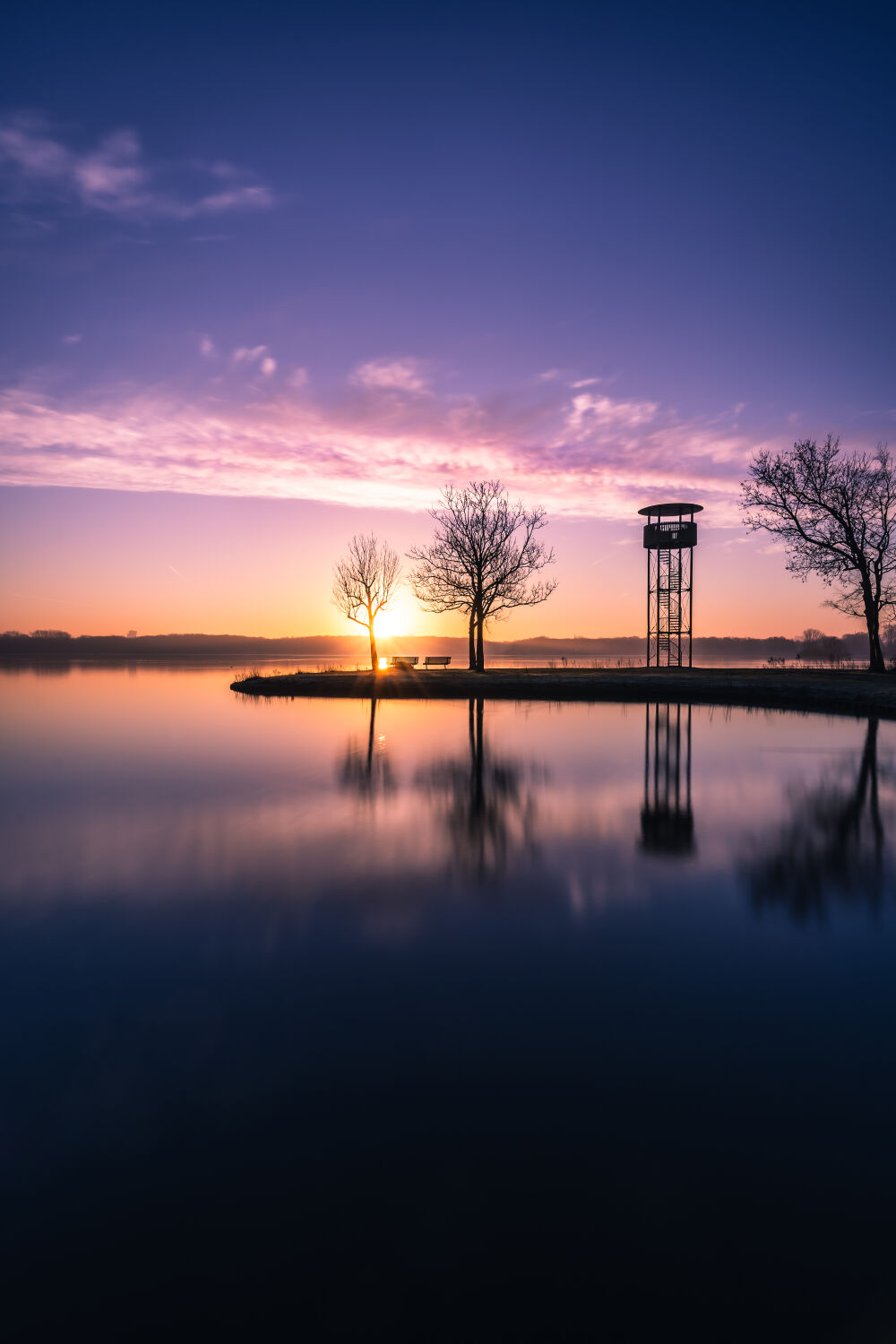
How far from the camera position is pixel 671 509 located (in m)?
47.5

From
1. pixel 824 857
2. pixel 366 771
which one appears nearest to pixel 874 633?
pixel 366 771

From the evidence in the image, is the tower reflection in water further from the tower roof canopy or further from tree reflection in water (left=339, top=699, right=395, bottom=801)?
the tower roof canopy

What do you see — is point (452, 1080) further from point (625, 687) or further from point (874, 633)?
point (874, 633)

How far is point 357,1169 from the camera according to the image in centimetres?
364

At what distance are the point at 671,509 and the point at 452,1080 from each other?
158 feet

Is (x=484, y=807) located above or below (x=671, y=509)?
below

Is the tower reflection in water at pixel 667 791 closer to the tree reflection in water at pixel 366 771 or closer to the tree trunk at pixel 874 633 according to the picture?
the tree reflection in water at pixel 366 771

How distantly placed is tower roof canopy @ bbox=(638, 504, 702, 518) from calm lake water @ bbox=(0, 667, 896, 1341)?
130ft

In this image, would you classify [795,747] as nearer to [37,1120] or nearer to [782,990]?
[782,990]

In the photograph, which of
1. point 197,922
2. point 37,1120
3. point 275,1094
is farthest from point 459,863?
point 37,1120

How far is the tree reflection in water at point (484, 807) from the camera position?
31.4 ft

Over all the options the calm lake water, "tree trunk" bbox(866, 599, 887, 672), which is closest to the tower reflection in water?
the calm lake water

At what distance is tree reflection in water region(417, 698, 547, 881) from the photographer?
958cm

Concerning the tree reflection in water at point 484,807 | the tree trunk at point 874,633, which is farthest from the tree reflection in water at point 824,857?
the tree trunk at point 874,633
